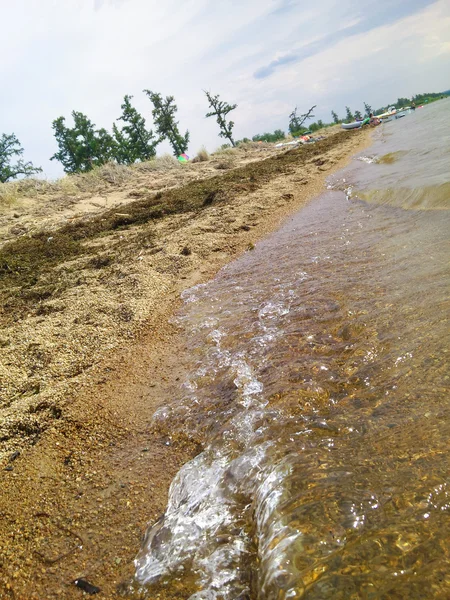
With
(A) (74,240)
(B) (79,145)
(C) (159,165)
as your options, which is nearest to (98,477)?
(A) (74,240)

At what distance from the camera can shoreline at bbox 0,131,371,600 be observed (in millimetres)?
1611

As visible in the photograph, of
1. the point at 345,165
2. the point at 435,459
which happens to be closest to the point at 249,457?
the point at 435,459

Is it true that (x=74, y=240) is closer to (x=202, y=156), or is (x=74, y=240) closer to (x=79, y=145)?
(x=202, y=156)

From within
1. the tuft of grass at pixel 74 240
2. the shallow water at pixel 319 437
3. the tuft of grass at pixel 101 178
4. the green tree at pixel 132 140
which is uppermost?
the green tree at pixel 132 140

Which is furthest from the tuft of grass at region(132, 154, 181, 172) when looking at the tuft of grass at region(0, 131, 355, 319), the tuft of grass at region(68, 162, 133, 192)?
the tuft of grass at region(0, 131, 355, 319)

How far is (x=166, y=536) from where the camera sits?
1.64 metres

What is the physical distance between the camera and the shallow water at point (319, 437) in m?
1.23

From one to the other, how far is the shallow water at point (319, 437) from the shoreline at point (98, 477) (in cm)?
12

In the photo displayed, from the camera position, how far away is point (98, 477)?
81.7 inches

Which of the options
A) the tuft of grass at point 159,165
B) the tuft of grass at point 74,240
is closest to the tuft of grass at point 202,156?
the tuft of grass at point 159,165

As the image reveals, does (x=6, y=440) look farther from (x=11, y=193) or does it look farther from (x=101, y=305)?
(x=11, y=193)

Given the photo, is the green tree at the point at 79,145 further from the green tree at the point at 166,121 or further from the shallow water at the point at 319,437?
the shallow water at the point at 319,437

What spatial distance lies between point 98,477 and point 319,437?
50.5 inches

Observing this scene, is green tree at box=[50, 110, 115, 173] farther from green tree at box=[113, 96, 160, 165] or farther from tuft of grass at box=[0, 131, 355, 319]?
tuft of grass at box=[0, 131, 355, 319]
